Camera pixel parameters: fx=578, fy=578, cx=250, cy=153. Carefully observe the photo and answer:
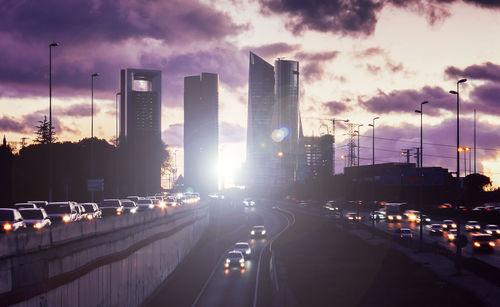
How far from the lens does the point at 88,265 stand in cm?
2570

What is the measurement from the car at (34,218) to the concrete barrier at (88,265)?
9.85 feet

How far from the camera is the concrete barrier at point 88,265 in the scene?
18.6m

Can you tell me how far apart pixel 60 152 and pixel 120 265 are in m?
85.6

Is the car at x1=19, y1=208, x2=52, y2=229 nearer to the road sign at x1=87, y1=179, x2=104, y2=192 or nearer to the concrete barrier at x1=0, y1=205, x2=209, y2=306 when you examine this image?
the concrete barrier at x1=0, y1=205, x2=209, y2=306

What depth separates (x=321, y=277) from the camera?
5656cm

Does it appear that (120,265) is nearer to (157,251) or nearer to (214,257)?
(157,251)

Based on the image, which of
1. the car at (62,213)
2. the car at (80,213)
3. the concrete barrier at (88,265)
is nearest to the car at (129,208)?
the concrete barrier at (88,265)

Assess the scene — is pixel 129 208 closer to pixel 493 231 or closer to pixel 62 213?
pixel 62 213

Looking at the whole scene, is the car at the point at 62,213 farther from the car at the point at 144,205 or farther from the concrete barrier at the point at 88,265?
the car at the point at 144,205

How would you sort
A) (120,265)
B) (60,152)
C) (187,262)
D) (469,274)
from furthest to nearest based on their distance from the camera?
(60,152) → (187,262) → (469,274) → (120,265)

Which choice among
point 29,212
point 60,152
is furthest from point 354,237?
point 29,212

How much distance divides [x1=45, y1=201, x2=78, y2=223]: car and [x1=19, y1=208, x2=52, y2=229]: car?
15.3 feet

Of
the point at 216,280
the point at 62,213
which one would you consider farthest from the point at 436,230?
the point at 62,213

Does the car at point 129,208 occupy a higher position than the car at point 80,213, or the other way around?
the car at point 80,213
